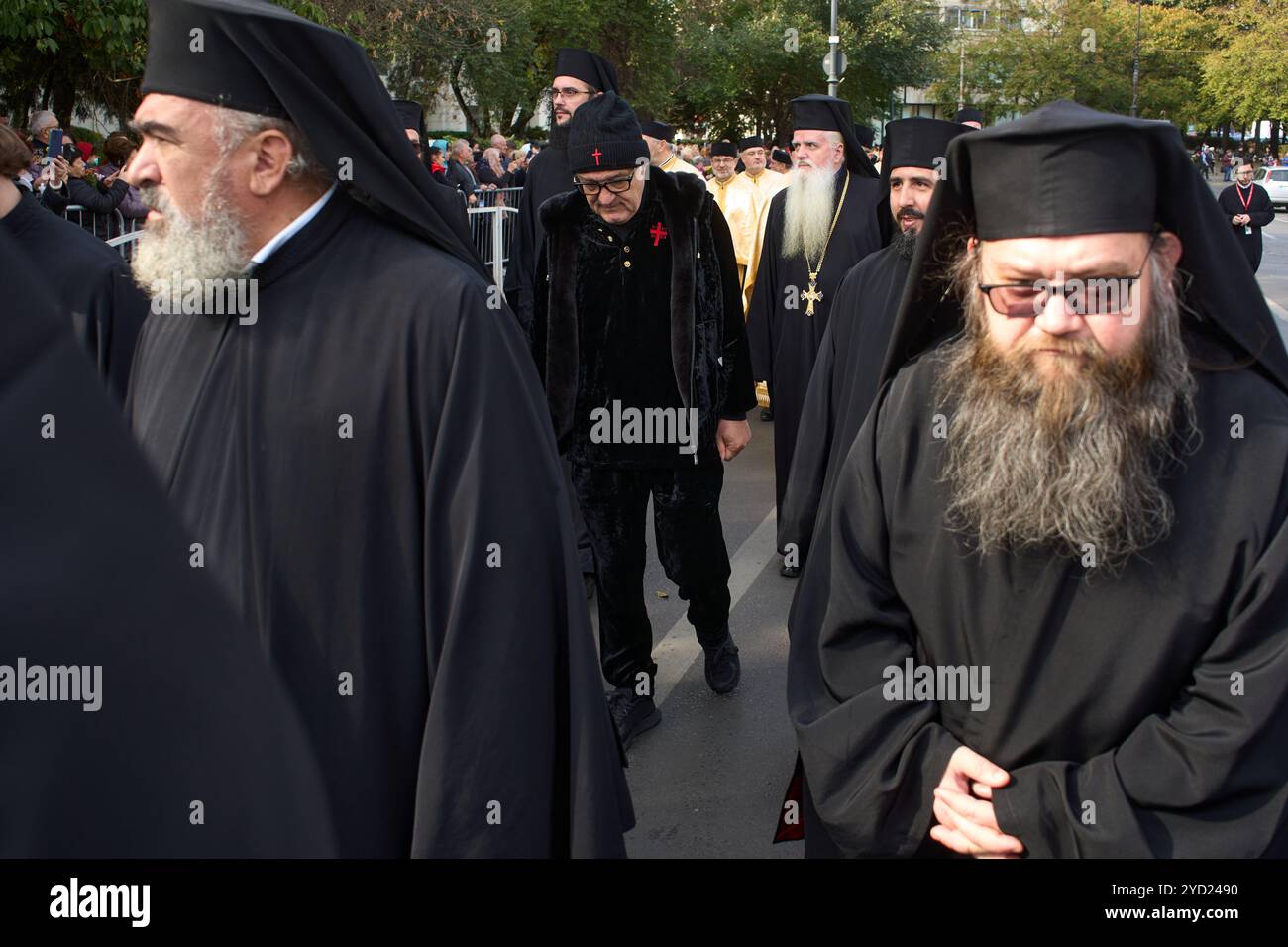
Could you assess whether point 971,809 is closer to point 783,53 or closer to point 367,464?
point 367,464

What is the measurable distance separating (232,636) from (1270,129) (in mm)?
93076

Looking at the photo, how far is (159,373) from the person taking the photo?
293 cm

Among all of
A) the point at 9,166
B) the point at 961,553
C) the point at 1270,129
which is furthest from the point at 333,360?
the point at 1270,129

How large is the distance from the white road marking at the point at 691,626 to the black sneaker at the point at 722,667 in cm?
21

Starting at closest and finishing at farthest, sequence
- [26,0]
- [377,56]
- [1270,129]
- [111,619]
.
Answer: [111,619], [26,0], [377,56], [1270,129]

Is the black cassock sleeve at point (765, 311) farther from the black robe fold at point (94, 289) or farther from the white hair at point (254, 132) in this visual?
the white hair at point (254, 132)

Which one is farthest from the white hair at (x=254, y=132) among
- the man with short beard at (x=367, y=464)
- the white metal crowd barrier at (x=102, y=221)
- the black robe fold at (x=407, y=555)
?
the white metal crowd barrier at (x=102, y=221)

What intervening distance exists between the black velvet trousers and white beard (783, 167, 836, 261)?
2.40m

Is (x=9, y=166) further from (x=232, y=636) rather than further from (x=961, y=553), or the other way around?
(x=232, y=636)

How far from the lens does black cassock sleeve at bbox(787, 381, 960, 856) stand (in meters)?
2.57

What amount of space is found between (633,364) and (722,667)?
1357 mm

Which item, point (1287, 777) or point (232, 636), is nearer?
point (232, 636)

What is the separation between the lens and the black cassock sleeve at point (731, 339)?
5.38 meters

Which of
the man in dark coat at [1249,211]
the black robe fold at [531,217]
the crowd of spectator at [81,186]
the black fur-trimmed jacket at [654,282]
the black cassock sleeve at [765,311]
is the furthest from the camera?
the man in dark coat at [1249,211]
